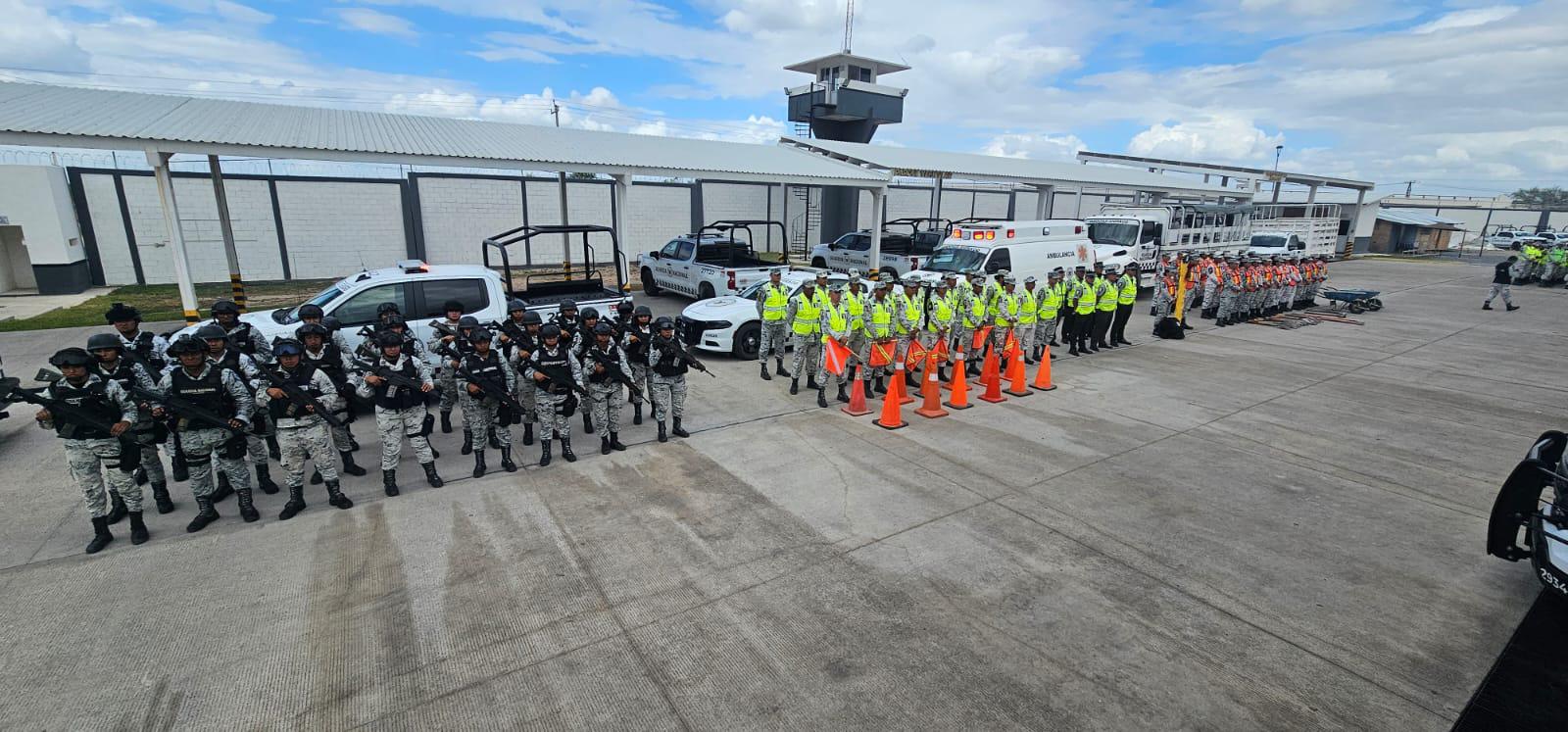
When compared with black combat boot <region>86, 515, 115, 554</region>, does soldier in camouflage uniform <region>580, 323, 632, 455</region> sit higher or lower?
higher

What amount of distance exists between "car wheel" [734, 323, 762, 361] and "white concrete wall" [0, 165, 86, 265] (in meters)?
17.9

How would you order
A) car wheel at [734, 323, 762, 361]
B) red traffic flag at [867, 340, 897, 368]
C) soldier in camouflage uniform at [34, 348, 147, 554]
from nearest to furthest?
soldier in camouflage uniform at [34, 348, 147, 554]
red traffic flag at [867, 340, 897, 368]
car wheel at [734, 323, 762, 361]

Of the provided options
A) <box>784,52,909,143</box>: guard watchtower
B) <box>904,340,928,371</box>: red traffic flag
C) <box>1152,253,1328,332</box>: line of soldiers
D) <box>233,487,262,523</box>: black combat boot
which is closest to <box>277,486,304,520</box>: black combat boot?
<box>233,487,262,523</box>: black combat boot

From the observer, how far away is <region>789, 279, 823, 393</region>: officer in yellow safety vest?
9.20m

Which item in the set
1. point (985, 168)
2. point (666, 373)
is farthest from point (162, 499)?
point (985, 168)

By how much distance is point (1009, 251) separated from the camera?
16.0 metres

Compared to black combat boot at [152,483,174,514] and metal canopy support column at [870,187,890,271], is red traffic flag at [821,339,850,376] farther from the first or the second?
metal canopy support column at [870,187,890,271]

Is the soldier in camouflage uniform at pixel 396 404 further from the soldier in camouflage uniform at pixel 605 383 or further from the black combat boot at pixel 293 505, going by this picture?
the soldier in camouflage uniform at pixel 605 383

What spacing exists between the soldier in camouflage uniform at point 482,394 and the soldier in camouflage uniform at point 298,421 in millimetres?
1114

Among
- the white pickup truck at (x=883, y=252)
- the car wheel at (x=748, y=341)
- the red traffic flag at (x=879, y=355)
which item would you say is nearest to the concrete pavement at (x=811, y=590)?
the red traffic flag at (x=879, y=355)

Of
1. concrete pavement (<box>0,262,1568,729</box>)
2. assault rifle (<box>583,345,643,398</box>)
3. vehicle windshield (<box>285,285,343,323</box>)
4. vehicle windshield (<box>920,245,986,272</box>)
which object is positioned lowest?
concrete pavement (<box>0,262,1568,729</box>)

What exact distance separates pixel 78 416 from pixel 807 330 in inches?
282

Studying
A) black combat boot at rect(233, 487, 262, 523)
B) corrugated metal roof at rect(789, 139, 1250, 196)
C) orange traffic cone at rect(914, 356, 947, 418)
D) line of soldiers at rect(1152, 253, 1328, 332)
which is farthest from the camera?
corrugated metal roof at rect(789, 139, 1250, 196)

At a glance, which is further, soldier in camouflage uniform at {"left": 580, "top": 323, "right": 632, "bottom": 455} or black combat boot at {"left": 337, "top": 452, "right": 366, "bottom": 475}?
soldier in camouflage uniform at {"left": 580, "top": 323, "right": 632, "bottom": 455}
